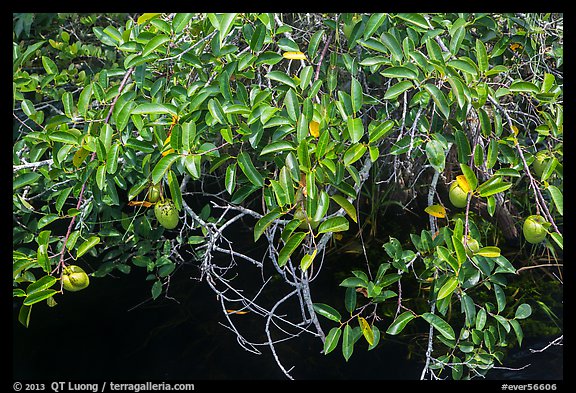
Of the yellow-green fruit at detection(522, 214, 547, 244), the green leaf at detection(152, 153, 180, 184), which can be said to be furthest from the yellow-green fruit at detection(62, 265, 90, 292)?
the yellow-green fruit at detection(522, 214, 547, 244)

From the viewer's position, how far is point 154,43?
1.55m

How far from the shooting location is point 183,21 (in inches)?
60.5

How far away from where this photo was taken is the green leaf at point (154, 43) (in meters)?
1.54

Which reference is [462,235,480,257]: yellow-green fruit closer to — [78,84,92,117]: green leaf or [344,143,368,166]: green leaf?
[344,143,368,166]: green leaf

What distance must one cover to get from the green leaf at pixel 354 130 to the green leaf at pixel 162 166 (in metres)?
0.38

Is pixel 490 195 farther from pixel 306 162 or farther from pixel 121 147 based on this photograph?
pixel 121 147

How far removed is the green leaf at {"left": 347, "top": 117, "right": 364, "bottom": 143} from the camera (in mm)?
1434

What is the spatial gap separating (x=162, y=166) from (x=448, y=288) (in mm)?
672

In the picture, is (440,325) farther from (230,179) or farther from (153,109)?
(153,109)

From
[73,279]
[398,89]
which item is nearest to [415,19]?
[398,89]

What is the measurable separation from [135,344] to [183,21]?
1548mm

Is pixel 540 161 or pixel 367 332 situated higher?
pixel 540 161

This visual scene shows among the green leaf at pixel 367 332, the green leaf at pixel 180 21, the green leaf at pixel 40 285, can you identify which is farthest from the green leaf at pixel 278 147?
the green leaf at pixel 40 285

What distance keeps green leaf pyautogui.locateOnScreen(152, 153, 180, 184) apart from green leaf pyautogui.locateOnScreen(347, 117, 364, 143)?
0.38 metres
